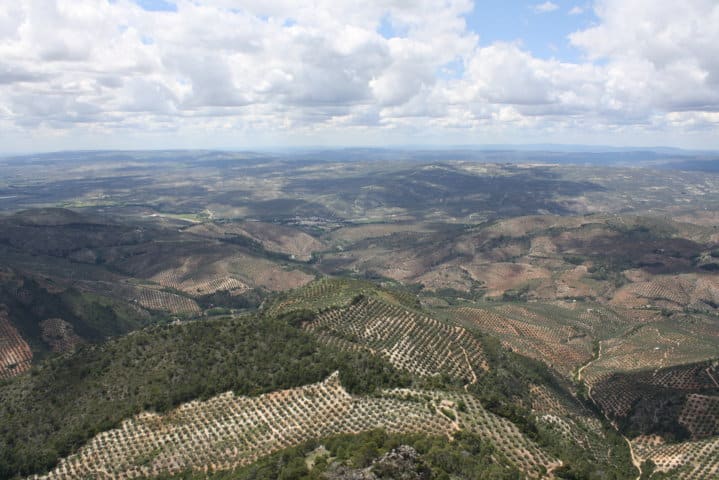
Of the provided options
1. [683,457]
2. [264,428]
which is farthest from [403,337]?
[683,457]

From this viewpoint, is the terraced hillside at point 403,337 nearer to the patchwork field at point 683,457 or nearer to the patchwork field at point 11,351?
the patchwork field at point 683,457

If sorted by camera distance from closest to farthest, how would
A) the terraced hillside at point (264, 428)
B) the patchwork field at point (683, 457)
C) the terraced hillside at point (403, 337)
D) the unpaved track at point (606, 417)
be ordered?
the terraced hillside at point (264, 428), the patchwork field at point (683, 457), the unpaved track at point (606, 417), the terraced hillside at point (403, 337)

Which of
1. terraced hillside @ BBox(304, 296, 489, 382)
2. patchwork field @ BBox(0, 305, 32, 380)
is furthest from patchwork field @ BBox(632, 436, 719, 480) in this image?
patchwork field @ BBox(0, 305, 32, 380)

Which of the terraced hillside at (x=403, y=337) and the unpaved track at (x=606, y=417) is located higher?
the terraced hillside at (x=403, y=337)

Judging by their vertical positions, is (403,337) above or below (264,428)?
below

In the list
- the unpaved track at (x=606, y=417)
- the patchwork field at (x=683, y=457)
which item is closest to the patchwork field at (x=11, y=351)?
the unpaved track at (x=606, y=417)

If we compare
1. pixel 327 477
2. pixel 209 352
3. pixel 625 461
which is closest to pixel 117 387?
pixel 209 352

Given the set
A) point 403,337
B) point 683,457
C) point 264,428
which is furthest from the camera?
point 403,337

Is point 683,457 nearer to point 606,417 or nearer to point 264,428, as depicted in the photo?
point 606,417

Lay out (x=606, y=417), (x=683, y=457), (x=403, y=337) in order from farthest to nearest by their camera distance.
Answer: (x=606, y=417)
(x=403, y=337)
(x=683, y=457)
